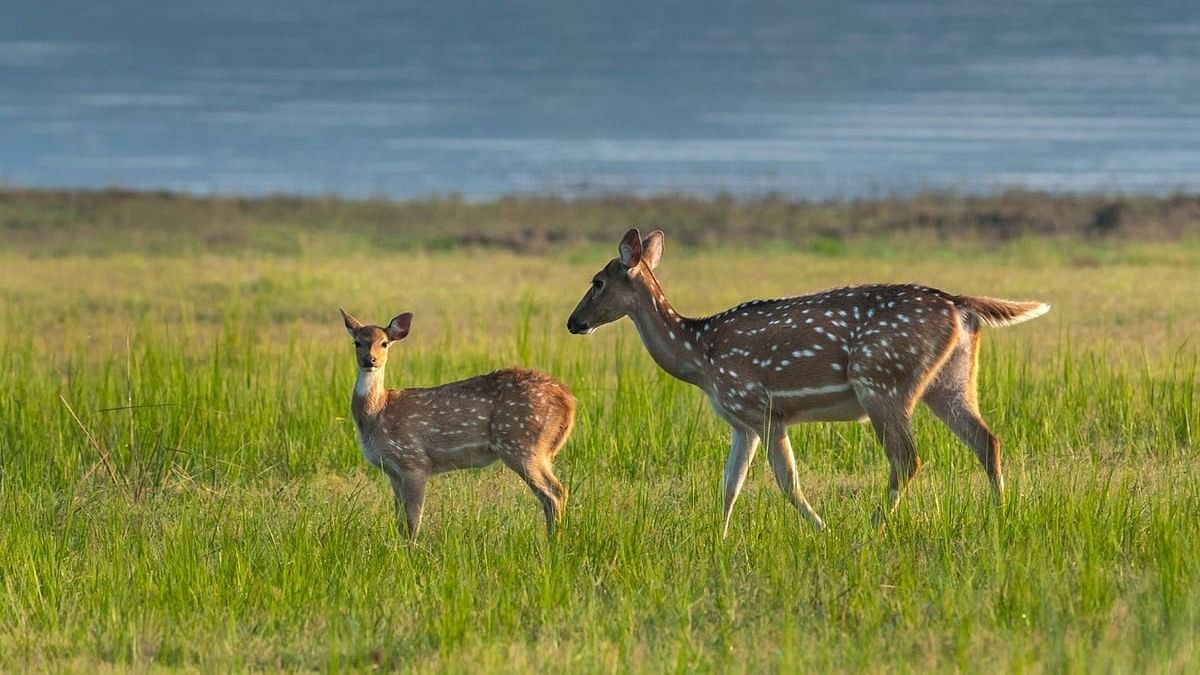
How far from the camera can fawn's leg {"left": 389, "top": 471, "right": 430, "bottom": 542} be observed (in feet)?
29.0

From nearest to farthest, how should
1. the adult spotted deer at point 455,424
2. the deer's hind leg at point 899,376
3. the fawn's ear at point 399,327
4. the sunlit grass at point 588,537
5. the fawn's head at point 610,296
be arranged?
the sunlit grass at point 588,537, the deer's hind leg at point 899,376, the adult spotted deer at point 455,424, the fawn's ear at point 399,327, the fawn's head at point 610,296

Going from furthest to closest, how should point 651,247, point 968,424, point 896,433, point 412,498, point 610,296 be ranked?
point 651,247, point 610,296, point 412,498, point 968,424, point 896,433

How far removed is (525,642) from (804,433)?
4.07m

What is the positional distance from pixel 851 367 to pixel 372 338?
2207 mm

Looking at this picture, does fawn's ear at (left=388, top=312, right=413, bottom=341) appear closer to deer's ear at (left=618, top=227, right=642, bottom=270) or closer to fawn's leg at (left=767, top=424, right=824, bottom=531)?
deer's ear at (left=618, top=227, right=642, bottom=270)

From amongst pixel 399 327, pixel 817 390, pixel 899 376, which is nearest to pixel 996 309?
pixel 899 376

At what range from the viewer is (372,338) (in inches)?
351

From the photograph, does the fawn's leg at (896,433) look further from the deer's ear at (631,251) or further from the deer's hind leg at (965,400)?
the deer's ear at (631,251)

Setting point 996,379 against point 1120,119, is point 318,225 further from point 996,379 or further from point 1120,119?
point 1120,119

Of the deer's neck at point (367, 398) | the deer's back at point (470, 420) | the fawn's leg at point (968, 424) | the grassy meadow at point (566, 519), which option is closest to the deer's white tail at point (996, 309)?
the fawn's leg at point (968, 424)

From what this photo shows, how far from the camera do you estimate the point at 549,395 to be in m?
8.97

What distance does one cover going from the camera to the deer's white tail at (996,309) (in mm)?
8703

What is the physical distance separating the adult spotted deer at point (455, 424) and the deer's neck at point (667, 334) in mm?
563

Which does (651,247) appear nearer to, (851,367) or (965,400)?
(851,367)
